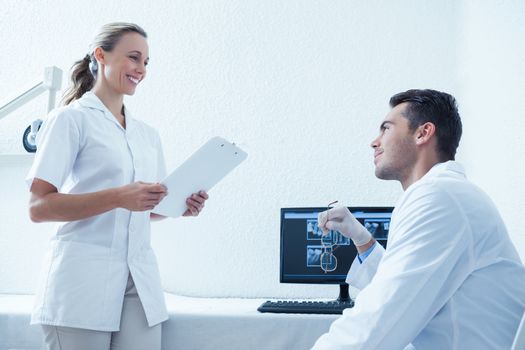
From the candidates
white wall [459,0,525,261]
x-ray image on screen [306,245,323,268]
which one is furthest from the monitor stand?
white wall [459,0,525,261]

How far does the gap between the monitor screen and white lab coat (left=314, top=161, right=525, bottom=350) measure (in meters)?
1.00

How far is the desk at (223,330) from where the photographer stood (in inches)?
65.2

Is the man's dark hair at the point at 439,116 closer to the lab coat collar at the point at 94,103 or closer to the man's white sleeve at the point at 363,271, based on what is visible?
the man's white sleeve at the point at 363,271

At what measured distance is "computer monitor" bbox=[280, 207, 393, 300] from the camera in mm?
1983

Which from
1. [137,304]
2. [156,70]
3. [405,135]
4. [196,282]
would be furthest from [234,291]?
[405,135]

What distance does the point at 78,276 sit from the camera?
1381 millimetres

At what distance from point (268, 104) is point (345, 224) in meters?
1.01

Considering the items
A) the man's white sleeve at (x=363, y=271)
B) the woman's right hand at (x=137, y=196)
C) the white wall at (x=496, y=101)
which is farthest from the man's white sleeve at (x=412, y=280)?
the white wall at (x=496, y=101)

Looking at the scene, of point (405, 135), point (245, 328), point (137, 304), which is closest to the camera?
point (405, 135)

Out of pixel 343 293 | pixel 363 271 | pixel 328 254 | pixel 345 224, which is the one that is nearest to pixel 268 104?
pixel 328 254

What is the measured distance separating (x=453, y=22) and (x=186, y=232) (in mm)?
1489

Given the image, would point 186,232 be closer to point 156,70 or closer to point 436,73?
point 156,70

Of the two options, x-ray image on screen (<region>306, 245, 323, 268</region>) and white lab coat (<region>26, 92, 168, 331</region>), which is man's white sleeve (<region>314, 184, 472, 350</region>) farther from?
x-ray image on screen (<region>306, 245, 323, 268</region>)

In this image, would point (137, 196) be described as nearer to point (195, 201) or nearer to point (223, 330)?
point (195, 201)
